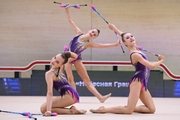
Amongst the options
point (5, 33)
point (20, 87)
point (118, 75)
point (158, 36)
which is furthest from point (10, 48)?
point (158, 36)

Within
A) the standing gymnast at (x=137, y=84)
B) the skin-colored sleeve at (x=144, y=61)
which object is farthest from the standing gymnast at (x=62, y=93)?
the skin-colored sleeve at (x=144, y=61)

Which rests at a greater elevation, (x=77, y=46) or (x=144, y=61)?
(x=77, y=46)

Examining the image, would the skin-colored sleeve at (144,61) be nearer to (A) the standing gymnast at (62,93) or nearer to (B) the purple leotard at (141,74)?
(B) the purple leotard at (141,74)

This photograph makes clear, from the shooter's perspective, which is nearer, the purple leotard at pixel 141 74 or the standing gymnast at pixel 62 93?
the standing gymnast at pixel 62 93

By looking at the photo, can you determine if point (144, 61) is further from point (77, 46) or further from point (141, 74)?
point (77, 46)

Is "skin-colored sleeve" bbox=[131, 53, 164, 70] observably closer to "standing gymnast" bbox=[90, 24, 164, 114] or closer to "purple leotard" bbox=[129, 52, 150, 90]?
"standing gymnast" bbox=[90, 24, 164, 114]

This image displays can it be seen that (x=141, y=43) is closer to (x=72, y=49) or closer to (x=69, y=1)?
(x=69, y=1)

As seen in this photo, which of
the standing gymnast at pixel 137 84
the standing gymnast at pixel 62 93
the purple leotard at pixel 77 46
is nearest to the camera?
the standing gymnast at pixel 62 93

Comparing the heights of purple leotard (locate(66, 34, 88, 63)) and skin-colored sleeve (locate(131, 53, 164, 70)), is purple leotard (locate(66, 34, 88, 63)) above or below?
above

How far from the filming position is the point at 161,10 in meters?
10.4

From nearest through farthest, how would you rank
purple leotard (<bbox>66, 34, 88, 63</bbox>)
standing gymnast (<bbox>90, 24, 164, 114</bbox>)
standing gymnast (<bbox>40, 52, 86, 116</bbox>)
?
standing gymnast (<bbox>40, 52, 86, 116</bbox>) < standing gymnast (<bbox>90, 24, 164, 114</bbox>) < purple leotard (<bbox>66, 34, 88, 63</bbox>)

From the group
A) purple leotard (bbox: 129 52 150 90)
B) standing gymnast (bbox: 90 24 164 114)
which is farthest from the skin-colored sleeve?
purple leotard (bbox: 129 52 150 90)

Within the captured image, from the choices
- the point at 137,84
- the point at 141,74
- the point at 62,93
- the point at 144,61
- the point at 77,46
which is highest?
the point at 77,46

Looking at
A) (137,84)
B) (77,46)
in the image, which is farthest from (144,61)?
(77,46)
